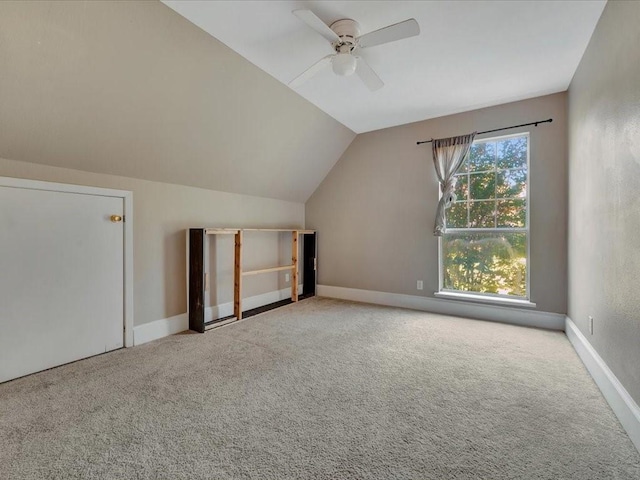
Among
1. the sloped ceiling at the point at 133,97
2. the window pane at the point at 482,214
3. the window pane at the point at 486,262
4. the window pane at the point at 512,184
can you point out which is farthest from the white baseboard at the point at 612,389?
the sloped ceiling at the point at 133,97

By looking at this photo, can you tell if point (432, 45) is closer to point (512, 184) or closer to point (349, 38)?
point (349, 38)

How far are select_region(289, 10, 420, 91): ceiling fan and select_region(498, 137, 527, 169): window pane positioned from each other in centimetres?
209

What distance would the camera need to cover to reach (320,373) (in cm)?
228

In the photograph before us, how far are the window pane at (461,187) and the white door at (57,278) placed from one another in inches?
152

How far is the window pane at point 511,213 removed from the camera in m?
3.52

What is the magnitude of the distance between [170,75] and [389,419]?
2.90 meters

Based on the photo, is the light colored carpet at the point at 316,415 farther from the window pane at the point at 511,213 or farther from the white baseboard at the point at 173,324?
the window pane at the point at 511,213

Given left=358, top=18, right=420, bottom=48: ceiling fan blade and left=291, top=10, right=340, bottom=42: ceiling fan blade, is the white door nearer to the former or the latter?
left=291, top=10, right=340, bottom=42: ceiling fan blade

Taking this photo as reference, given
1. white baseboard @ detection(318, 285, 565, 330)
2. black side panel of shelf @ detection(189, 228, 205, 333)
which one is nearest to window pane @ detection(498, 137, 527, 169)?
white baseboard @ detection(318, 285, 565, 330)

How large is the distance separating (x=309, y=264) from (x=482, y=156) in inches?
117

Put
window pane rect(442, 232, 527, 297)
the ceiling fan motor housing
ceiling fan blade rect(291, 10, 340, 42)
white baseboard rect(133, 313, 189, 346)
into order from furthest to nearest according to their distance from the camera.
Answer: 1. window pane rect(442, 232, 527, 297)
2. white baseboard rect(133, 313, 189, 346)
3. the ceiling fan motor housing
4. ceiling fan blade rect(291, 10, 340, 42)

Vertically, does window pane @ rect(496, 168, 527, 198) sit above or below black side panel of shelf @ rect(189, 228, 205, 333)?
above

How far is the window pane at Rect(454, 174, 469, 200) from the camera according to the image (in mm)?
3849

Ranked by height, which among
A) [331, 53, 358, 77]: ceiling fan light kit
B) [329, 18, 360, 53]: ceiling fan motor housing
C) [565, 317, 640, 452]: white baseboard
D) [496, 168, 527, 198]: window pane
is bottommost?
[565, 317, 640, 452]: white baseboard
